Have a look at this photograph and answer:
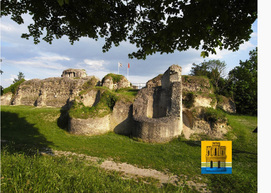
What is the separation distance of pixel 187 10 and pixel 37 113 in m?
19.6

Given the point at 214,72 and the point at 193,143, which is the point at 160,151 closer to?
the point at 193,143

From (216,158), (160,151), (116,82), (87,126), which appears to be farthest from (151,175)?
(116,82)

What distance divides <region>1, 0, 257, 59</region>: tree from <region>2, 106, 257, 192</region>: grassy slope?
18.5 ft

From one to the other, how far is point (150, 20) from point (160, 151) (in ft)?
26.8

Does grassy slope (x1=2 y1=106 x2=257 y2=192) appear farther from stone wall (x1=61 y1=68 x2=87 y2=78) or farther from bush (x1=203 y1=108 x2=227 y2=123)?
stone wall (x1=61 y1=68 x2=87 y2=78)

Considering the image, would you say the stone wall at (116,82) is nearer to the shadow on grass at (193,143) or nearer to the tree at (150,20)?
the shadow on grass at (193,143)

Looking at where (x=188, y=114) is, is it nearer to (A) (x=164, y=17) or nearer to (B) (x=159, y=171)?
(B) (x=159, y=171)

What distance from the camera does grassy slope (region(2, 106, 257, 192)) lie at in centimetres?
661

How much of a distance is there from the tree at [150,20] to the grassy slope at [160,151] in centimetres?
564

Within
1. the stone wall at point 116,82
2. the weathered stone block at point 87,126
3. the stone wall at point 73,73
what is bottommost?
the weathered stone block at point 87,126

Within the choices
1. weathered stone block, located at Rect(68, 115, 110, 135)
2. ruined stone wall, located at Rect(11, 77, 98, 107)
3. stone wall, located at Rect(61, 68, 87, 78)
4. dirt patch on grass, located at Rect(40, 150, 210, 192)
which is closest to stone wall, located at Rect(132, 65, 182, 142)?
weathered stone block, located at Rect(68, 115, 110, 135)

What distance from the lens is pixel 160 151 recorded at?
9969 millimetres

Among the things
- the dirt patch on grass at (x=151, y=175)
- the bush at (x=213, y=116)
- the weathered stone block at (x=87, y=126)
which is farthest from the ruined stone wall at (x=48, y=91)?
the bush at (x=213, y=116)

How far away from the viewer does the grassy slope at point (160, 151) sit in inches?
260
